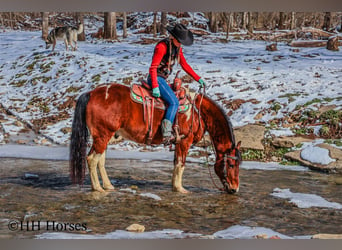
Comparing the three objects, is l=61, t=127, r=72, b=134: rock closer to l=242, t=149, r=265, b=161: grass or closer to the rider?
the rider

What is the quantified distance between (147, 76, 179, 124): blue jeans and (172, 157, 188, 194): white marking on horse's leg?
504 millimetres

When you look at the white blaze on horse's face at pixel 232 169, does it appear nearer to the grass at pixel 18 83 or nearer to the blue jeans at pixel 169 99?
the blue jeans at pixel 169 99

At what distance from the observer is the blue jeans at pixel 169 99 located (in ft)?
14.3

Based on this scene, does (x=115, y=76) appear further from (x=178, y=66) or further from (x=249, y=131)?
(x=249, y=131)

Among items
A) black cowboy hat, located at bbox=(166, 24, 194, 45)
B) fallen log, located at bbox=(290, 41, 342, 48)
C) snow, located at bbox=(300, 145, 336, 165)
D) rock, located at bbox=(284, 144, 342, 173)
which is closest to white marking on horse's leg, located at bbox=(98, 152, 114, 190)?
black cowboy hat, located at bbox=(166, 24, 194, 45)

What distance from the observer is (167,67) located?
4.50 metres

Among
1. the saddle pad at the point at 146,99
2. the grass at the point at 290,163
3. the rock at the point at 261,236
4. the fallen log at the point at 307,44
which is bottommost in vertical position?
the rock at the point at 261,236

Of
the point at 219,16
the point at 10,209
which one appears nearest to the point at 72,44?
the point at 219,16

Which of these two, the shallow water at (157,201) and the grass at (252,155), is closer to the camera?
the shallow water at (157,201)

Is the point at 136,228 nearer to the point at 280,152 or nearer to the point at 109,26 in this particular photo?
the point at 280,152

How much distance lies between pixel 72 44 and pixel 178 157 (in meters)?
2.09

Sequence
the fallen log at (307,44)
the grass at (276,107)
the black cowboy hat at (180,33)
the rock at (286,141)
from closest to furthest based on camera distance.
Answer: the black cowboy hat at (180,33)
the rock at (286,141)
the grass at (276,107)
the fallen log at (307,44)

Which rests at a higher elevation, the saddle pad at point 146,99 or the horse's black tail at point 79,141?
the saddle pad at point 146,99

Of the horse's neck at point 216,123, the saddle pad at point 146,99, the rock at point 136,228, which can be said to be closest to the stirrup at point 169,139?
the saddle pad at point 146,99
